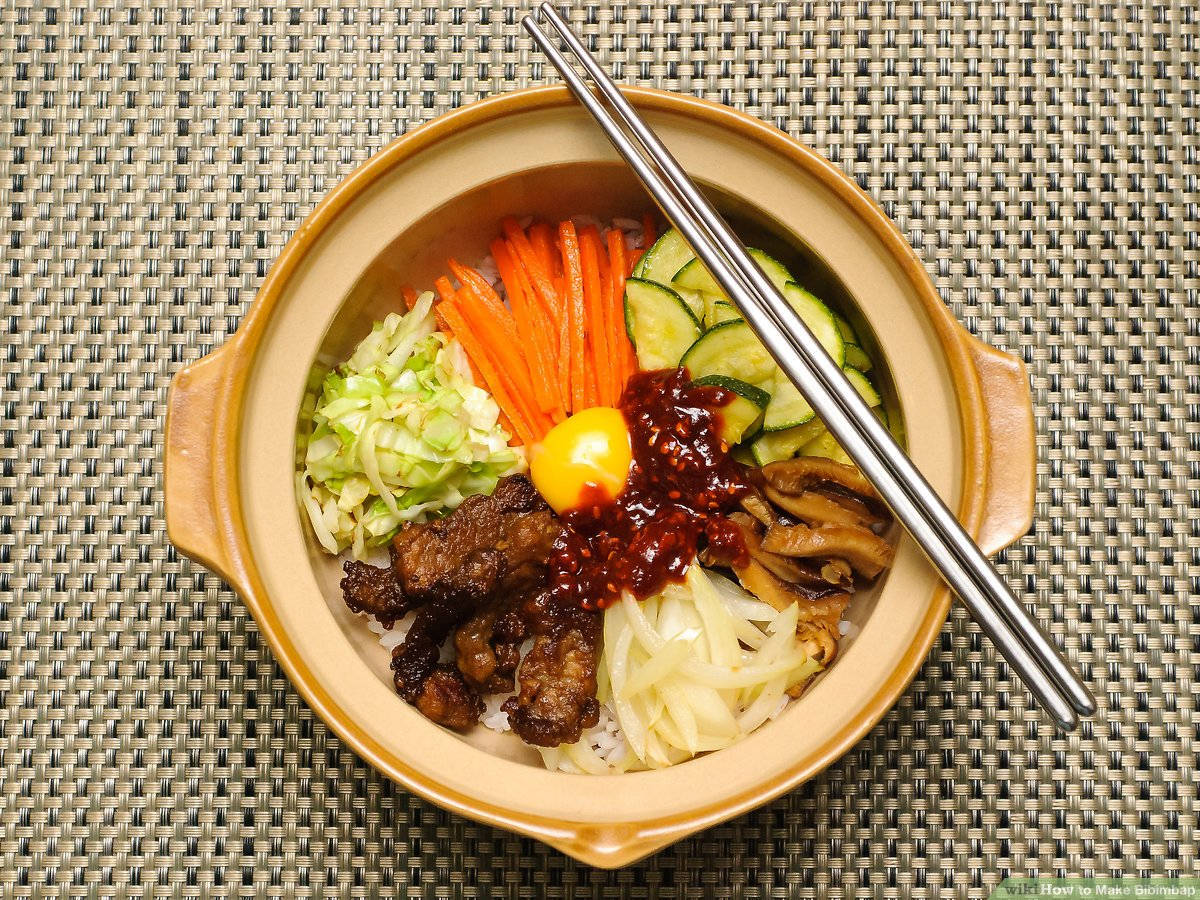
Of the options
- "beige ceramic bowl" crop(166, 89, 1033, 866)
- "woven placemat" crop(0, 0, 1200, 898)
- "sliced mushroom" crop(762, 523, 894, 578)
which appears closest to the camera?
"beige ceramic bowl" crop(166, 89, 1033, 866)

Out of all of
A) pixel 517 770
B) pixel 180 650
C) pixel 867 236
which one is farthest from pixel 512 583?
pixel 867 236

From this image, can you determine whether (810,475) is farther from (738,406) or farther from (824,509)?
(738,406)

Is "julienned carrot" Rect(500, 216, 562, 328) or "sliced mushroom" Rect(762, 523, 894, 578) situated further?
"julienned carrot" Rect(500, 216, 562, 328)

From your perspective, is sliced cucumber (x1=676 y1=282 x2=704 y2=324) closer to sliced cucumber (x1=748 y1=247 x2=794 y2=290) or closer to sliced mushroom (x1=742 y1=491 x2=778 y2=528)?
sliced cucumber (x1=748 y1=247 x2=794 y2=290)

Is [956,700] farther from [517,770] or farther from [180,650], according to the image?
[180,650]

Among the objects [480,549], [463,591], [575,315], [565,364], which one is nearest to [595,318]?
[575,315]

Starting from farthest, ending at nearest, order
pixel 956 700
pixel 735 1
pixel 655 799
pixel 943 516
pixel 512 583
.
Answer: pixel 735 1
pixel 956 700
pixel 512 583
pixel 655 799
pixel 943 516

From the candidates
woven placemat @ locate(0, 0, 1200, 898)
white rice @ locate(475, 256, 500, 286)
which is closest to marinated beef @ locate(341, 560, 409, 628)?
woven placemat @ locate(0, 0, 1200, 898)
